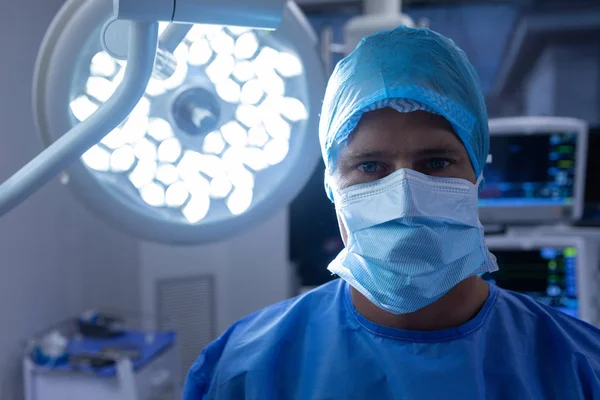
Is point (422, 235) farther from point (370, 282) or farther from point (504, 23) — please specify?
point (504, 23)

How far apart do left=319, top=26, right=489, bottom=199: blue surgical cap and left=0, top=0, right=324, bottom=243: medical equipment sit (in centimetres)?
12

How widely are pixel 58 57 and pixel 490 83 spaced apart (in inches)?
311

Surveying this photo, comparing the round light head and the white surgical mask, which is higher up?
the round light head

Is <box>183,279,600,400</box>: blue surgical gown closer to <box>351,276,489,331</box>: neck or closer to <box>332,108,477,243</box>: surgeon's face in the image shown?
<box>351,276,489,331</box>: neck

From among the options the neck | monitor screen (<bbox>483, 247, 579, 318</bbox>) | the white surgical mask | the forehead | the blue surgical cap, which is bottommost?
monitor screen (<bbox>483, 247, 579, 318</bbox>)

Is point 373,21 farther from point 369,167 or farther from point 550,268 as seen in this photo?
point 550,268

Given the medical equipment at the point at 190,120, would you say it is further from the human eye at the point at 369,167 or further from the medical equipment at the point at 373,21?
the medical equipment at the point at 373,21

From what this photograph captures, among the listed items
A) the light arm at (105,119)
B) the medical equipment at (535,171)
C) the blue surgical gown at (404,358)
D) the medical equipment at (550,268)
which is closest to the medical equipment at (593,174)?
the medical equipment at (535,171)

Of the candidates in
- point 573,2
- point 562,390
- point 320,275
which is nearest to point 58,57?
point 562,390

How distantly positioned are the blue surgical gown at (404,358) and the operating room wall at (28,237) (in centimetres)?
124

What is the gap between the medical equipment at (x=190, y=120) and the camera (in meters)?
0.58

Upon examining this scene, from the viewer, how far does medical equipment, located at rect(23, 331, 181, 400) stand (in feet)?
5.17

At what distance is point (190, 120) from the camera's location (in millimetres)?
644

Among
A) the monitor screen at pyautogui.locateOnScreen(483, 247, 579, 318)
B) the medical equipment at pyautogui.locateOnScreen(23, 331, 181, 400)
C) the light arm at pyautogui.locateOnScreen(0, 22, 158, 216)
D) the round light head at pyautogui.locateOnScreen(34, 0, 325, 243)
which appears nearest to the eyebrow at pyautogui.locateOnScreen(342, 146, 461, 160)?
the round light head at pyautogui.locateOnScreen(34, 0, 325, 243)
